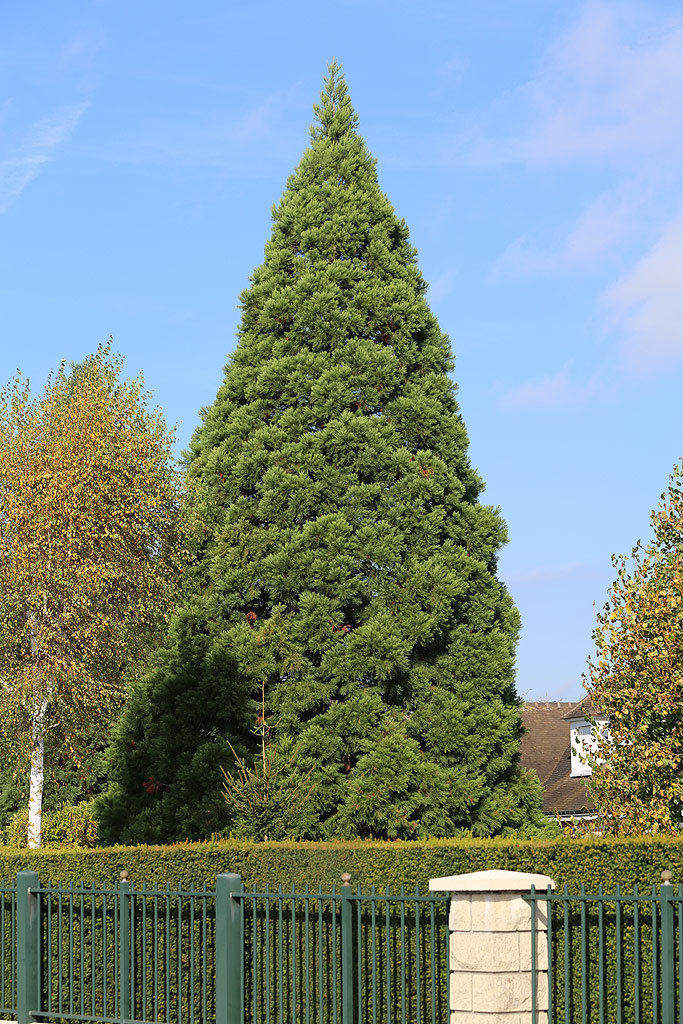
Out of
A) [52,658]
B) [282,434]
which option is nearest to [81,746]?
[52,658]

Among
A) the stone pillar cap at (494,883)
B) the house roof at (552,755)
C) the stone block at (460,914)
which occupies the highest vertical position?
the stone pillar cap at (494,883)

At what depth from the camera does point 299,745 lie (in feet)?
64.3

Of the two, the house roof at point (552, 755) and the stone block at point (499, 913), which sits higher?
the stone block at point (499, 913)

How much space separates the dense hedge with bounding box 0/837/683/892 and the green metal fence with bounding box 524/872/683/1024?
1.06ft

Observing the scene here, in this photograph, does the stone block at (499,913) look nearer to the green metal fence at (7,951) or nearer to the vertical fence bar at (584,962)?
the vertical fence bar at (584,962)

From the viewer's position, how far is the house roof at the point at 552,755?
4109 centimetres

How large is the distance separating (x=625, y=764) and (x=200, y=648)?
7252 millimetres

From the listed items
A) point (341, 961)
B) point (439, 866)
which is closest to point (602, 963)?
point (439, 866)

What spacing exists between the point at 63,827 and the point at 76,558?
28.0ft

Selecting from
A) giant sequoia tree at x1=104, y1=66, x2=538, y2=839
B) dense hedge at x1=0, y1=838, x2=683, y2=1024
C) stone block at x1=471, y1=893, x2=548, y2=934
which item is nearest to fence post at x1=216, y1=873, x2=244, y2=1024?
dense hedge at x1=0, y1=838, x2=683, y2=1024

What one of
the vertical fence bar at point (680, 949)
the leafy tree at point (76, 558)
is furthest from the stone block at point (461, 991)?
the leafy tree at point (76, 558)

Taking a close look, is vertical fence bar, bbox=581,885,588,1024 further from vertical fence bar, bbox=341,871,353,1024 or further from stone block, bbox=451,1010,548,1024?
vertical fence bar, bbox=341,871,353,1024

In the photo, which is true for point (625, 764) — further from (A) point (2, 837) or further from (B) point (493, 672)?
(A) point (2, 837)

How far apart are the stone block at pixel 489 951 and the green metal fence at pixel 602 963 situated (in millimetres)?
199
